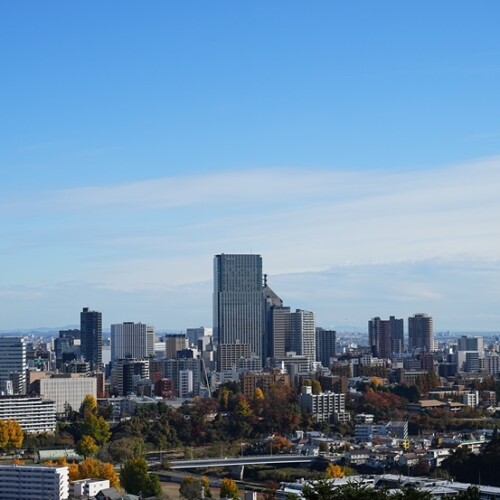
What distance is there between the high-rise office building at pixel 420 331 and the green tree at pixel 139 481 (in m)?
44.5

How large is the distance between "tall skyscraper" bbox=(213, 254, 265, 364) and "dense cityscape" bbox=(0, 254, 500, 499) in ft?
0.17

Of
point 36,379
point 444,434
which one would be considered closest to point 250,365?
point 36,379

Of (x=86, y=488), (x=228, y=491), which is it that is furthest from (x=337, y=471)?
(x=86, y=488)

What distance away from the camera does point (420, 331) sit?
6394cm

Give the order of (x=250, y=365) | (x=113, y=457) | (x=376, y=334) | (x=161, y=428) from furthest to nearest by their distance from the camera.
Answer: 1. (x=376, y=334)
2. (x=250, y=365)
3. (x=161, y=428)
4. (x=113, y=457)

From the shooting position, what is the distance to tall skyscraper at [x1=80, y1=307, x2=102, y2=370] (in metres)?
50.8

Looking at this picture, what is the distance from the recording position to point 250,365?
4472cm

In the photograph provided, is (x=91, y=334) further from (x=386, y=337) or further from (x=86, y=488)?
(x=86, y=488)

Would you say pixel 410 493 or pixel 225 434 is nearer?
pixel 410 493

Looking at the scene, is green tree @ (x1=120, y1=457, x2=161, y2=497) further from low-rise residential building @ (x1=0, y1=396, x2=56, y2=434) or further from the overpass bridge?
low-rise residential building @ (x1=0, y1=396, x2=56, y2=434)

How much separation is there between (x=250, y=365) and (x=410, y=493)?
115ft

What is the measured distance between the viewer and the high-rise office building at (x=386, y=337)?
56.2 m

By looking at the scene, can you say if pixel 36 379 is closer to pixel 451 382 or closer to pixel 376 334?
pixel 451 382

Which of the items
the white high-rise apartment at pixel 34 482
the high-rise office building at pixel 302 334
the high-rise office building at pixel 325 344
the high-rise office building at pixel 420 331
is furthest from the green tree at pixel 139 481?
the high-rise office building at pixel 420 331
